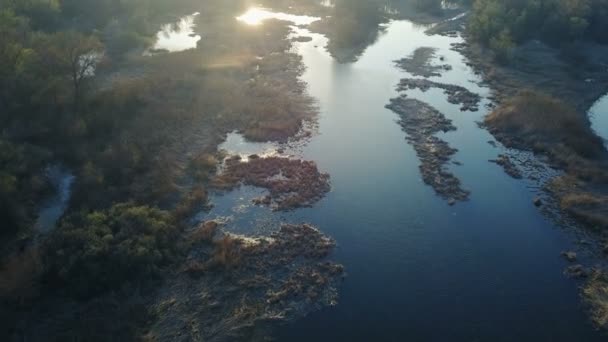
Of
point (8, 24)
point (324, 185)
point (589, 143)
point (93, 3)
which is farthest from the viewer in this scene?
point (93, 3)

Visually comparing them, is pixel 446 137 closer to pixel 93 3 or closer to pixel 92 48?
pixel 92 48

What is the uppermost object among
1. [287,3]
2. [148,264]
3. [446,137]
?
[148,264]

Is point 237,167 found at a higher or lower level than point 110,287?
lower

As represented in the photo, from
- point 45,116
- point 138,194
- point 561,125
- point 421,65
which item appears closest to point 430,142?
point 561,125

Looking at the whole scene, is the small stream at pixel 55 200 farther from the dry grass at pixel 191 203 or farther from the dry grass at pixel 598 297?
the dry grass at pixel 598 297

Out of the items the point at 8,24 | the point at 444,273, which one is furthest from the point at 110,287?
the point at 8,24

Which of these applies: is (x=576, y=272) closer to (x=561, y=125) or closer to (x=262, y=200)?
(x=561, y=125)

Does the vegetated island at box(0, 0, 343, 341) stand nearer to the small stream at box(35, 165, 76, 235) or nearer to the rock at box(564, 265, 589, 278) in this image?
the small stream at box(35, 165, 76, 235)
